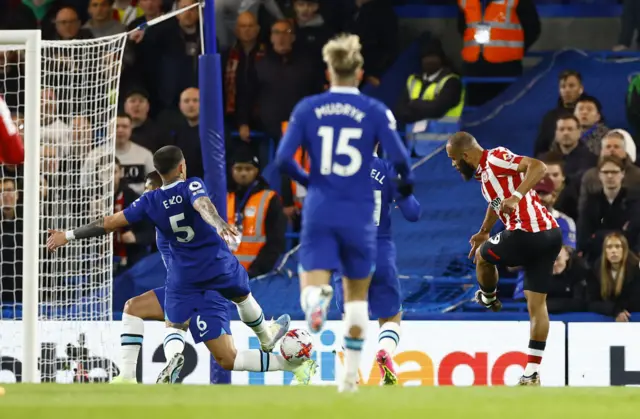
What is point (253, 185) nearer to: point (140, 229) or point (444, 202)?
point (140, 229)

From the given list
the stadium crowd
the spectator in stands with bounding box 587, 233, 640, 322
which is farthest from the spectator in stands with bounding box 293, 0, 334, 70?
the spectator in stands with bounding box 587, 233, 640, 322

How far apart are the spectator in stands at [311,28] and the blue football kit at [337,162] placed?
7610 millimetres

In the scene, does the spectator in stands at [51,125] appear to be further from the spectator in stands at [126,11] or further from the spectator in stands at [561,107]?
the spectator in stands at [561,107]

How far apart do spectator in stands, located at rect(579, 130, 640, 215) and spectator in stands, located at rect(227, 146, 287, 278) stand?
3.10 meters

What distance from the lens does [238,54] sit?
16.2m

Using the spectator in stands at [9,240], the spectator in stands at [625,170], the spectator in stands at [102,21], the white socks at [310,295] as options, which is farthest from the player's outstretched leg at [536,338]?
the spectator in stands at [102,21]

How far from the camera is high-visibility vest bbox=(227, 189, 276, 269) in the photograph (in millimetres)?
14656

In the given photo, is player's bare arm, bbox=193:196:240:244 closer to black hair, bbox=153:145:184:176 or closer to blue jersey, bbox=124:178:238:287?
blue jersey, bbox=124:178:238:287

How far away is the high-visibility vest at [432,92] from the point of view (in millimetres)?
15680

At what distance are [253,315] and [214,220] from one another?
58.5 inches

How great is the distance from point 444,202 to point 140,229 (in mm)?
3421

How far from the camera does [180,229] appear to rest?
10.8 metres

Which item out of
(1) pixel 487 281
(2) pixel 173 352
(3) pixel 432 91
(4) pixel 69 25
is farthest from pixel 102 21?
(1) pixel 487 281

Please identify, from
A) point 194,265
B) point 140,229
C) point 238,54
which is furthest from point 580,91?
point 194,265
